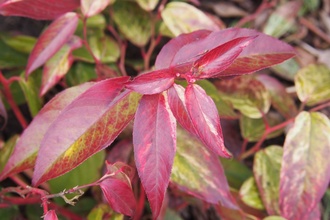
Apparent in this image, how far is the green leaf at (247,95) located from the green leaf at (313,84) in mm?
72

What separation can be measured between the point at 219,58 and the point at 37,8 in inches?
15.7

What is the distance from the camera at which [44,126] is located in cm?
80

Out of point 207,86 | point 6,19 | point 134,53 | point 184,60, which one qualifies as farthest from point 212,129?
point 6,19

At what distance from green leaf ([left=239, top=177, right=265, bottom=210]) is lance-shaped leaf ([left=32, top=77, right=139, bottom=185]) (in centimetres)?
40

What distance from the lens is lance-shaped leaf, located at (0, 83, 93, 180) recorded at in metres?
0.79

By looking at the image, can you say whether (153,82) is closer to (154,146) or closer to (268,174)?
(154,146)

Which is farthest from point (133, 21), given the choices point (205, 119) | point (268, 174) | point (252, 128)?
point (205, 119)

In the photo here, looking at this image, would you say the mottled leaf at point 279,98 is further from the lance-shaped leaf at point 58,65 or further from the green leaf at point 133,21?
the lance-shaped leaf at point 58,65

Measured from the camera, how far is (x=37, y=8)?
881mm

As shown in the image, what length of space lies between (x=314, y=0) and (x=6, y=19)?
2.80 feet

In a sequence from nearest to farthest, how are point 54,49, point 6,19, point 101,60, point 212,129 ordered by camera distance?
point 212,129
point 54,49
point 101,60
point 6,19

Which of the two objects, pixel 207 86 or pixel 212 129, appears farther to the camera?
pixel 207 86

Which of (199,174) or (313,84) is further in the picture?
(313,84)

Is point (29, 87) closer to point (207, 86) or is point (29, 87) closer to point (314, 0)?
point (207, 86)
